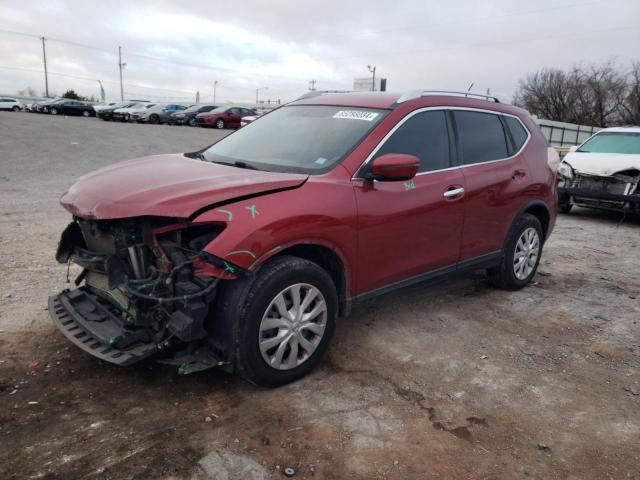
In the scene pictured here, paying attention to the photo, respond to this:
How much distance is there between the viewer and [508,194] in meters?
4.83

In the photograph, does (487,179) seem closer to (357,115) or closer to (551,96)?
(357,115)

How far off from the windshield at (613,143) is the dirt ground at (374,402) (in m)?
5.56

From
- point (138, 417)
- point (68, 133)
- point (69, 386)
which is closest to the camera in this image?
point (138, 417)

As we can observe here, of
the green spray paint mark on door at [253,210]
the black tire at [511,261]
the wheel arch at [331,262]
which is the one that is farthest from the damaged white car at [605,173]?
the green spray paint mark on door at [253,210]

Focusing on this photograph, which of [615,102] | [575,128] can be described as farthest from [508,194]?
[615,102]

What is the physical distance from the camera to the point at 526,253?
5316mm

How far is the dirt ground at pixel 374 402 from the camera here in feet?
8.61

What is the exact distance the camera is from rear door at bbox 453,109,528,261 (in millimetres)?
4438

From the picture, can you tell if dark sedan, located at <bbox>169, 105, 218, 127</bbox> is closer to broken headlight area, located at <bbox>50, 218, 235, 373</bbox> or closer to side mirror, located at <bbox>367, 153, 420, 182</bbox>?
side mirror, located at <bbox>367, 153, 420, 182</bbox>

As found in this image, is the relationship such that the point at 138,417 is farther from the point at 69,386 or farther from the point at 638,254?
the point at 638,254

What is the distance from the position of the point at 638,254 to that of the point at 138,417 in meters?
6.91

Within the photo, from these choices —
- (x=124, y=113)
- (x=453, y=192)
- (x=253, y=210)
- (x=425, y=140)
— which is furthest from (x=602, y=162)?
(x=124, y=113)

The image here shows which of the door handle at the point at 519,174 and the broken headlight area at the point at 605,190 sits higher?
the door handle at the point at 519,174

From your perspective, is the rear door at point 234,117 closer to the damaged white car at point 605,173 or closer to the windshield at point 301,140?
the damaged white car at point 605,173
